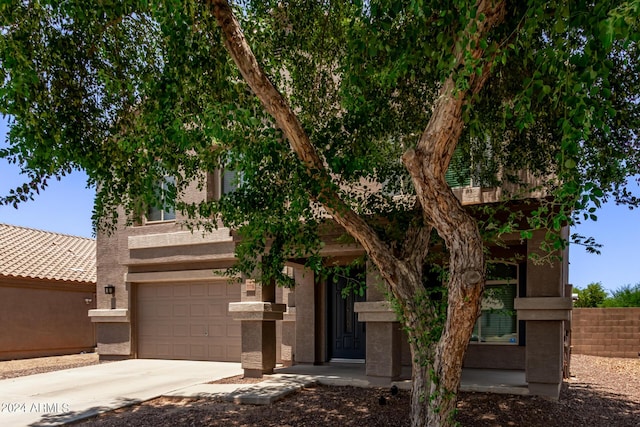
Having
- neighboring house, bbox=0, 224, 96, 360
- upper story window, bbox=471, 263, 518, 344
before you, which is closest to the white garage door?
neighboring house, bbox=0, 224, 96, 360

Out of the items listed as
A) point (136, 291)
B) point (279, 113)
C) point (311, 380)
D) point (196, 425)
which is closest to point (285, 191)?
point (279, 113)

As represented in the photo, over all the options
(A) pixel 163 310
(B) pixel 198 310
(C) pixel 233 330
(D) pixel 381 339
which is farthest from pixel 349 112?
(A) pixel 163 310

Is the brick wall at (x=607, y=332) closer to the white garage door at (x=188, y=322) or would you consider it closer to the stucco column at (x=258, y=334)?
the white garage door at (x=188, y=322)

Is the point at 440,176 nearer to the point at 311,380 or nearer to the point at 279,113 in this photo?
the point at 279,113

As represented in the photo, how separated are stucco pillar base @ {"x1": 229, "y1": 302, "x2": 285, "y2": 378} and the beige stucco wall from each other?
32.6 feet

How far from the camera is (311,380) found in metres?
11.1

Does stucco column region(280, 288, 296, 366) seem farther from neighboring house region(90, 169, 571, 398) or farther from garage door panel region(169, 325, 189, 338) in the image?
garage door panel region(169, 325, 189, 338)

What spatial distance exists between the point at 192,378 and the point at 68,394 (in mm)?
2549

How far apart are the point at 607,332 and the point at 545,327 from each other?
10166 millimetres

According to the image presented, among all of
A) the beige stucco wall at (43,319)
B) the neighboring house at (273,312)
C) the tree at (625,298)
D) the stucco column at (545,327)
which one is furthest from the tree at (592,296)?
the beige stucco wall at (43,319)

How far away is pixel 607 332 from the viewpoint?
1784 centimetres

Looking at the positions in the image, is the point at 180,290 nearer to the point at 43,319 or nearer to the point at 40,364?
the point at 40,364

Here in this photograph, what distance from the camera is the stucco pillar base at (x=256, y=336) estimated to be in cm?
1184

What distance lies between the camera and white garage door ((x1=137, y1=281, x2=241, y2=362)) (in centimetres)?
1528
